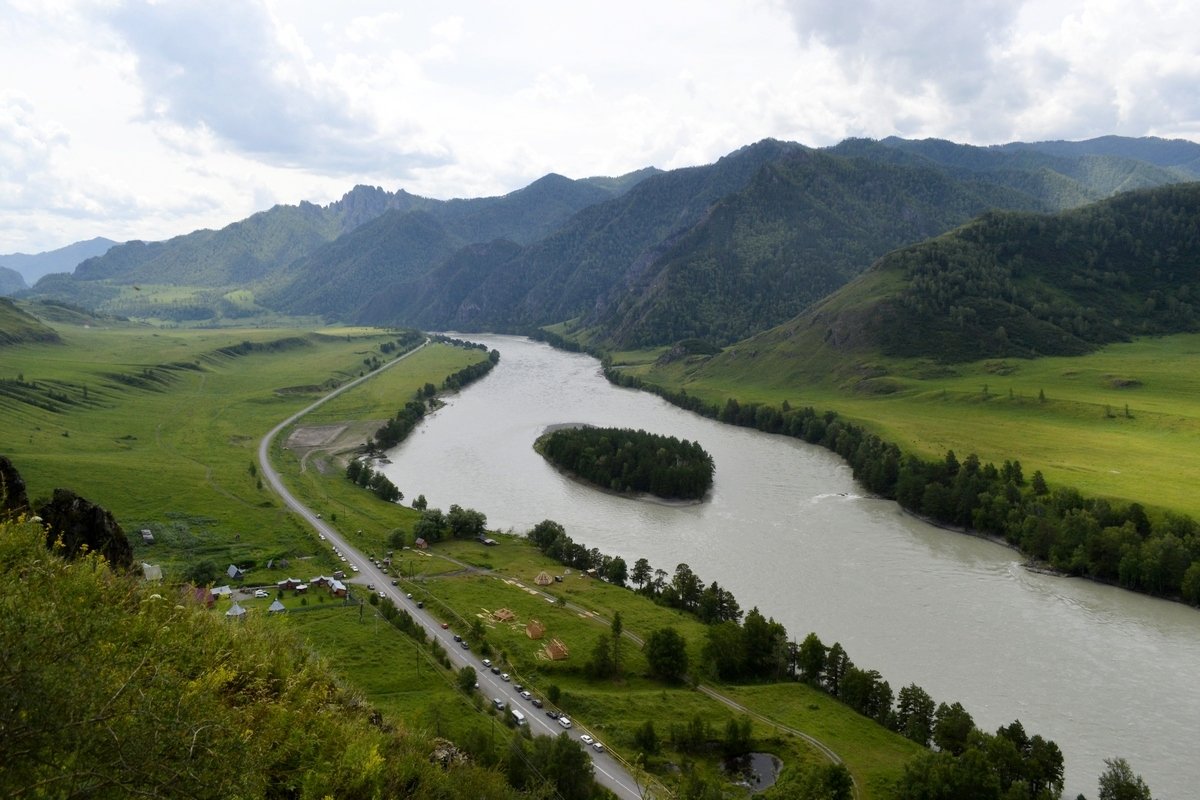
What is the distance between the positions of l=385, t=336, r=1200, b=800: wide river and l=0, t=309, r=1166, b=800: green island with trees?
5320 millimetres

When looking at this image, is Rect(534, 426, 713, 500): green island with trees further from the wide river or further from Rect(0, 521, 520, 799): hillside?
Rect(0, 521, 520, 799): hillside

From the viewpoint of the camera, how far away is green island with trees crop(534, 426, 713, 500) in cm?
10044

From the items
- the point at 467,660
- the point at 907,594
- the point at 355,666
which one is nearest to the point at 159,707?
the point at 355,666

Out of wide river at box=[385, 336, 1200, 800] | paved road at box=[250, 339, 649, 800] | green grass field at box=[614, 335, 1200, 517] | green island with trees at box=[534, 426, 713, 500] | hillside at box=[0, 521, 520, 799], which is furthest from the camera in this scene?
green island with trees at box=[534, 426, 713, 500]

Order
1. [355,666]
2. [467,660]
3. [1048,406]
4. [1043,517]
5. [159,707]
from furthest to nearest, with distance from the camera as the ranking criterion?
[1048,406] → [1043,517] → [467,660] → [355,666] → [159,707]

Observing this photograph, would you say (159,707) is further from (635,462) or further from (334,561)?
(635,462)

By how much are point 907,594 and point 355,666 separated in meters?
49.5

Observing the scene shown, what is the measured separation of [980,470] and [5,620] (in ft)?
341

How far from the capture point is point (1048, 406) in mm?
128000

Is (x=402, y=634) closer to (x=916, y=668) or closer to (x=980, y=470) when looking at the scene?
(x=916, y=668)

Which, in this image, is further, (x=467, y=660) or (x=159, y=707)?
(x=467, y=660)

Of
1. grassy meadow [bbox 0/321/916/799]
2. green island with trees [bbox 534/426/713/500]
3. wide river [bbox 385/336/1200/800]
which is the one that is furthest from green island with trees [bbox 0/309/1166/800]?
green island with trees [bbox 534/426/713/500]

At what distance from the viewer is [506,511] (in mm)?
96188

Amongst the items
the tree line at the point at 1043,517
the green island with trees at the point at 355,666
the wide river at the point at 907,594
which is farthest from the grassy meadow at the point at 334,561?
the tree line at the point at 1043,517
